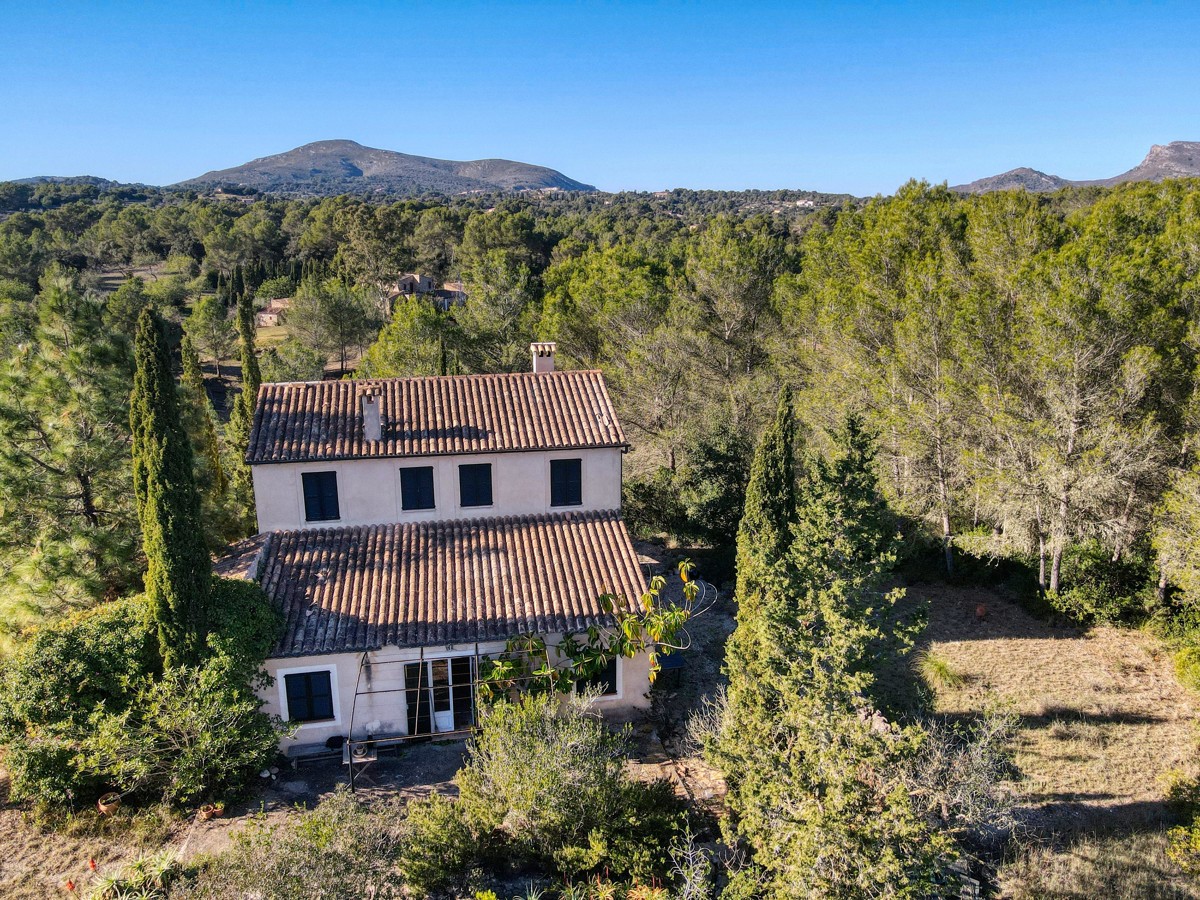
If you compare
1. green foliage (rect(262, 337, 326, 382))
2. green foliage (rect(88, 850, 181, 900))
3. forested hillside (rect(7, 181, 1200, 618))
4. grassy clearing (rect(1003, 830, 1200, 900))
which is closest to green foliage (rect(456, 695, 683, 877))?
green foliage (rect(88, 850, 181, 900))

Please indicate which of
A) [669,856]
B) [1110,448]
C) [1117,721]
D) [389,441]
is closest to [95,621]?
[389,441]

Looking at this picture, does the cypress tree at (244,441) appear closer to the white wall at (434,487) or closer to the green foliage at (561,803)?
the white wall at (434,487)

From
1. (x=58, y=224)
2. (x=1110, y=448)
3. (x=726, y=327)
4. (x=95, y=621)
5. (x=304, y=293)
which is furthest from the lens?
(x=58, y=224)

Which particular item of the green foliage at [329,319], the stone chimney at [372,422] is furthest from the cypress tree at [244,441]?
the green foliage at [329,319]

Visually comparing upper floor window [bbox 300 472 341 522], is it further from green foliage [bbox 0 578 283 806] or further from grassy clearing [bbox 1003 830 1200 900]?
grassy clearing [bbox 1003 830 1200 900]

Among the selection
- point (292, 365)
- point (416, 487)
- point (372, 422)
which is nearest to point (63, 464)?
point (372, 422)

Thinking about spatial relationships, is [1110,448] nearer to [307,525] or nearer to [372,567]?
[372,567]

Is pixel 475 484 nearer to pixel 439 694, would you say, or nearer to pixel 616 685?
pixel 439 694
